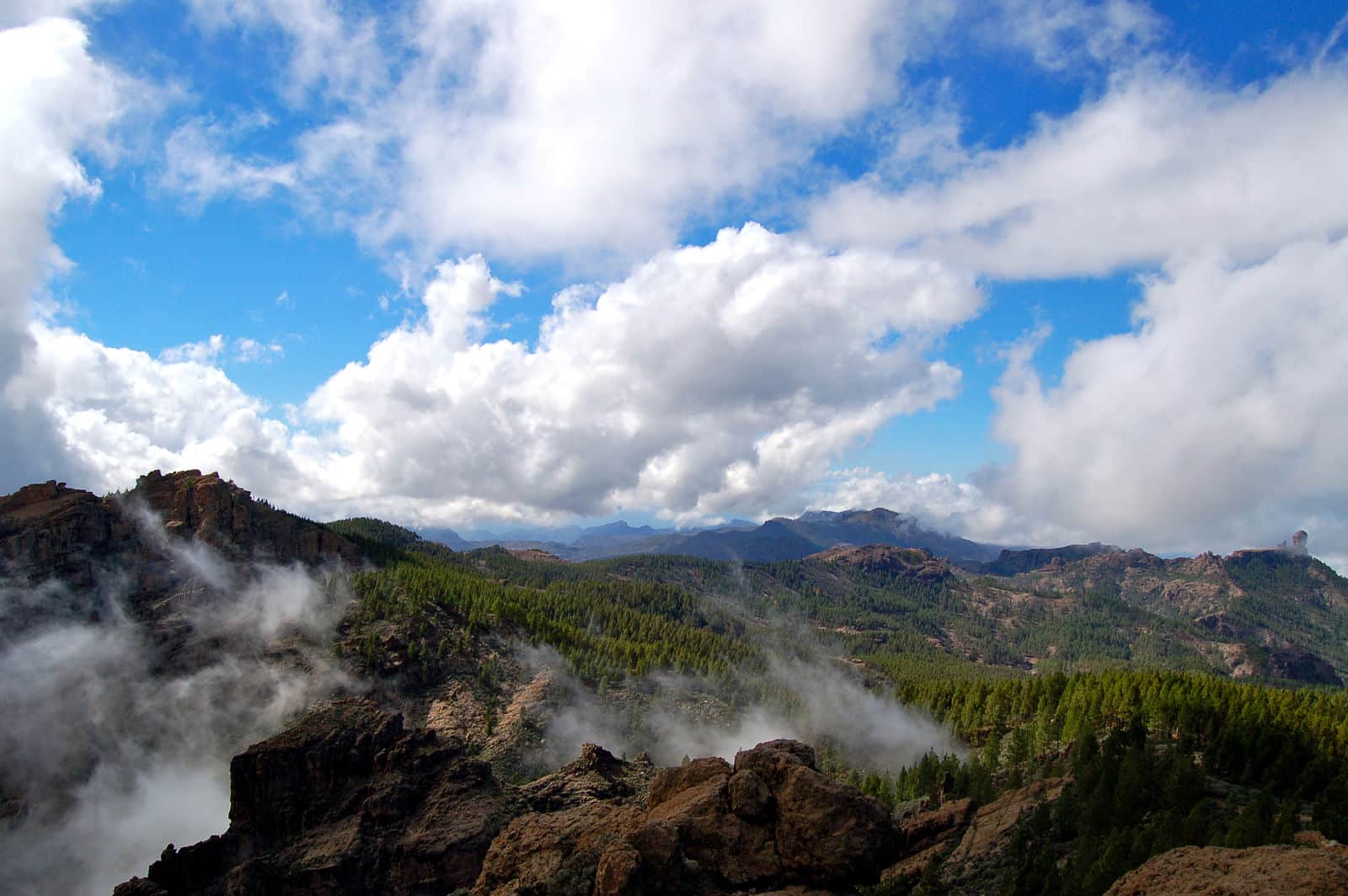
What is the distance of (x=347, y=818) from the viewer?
82.6 metres

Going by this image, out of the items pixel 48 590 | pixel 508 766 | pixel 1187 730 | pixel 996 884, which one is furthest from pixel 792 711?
pixel 48 590

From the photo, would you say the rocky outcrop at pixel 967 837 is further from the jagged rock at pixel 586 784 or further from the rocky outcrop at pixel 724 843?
the jagged rock at pixel 586 784

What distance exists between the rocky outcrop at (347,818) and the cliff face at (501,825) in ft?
0.52

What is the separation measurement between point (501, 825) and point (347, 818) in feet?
65.3

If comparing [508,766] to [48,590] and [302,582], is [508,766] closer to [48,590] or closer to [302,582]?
[302,582]

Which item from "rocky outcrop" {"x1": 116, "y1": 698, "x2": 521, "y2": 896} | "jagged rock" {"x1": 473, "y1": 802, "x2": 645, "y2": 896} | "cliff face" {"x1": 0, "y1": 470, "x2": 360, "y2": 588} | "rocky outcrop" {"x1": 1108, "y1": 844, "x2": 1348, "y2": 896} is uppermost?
"cliff face" {"x1": 0, "y1": 470, "x2": 360, "y2": 588}

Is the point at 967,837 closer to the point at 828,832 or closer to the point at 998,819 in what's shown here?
the point at 998,819

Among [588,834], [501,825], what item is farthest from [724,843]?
[501,825]

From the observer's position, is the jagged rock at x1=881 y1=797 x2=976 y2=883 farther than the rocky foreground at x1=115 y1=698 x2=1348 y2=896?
Yes

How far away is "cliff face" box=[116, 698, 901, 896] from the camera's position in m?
49.2

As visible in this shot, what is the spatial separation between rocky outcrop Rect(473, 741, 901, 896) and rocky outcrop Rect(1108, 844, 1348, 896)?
650 inches

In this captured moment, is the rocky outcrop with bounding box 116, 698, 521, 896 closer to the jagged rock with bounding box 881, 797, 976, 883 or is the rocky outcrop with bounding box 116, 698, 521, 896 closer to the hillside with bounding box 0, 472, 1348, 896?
the hillside with bounding box 0, 472, 1348, 896

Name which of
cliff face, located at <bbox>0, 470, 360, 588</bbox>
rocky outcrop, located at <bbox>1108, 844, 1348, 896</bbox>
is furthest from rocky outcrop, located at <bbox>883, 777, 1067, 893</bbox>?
cliff face, located at <bbox>0, 470, 360, 588</bbox>

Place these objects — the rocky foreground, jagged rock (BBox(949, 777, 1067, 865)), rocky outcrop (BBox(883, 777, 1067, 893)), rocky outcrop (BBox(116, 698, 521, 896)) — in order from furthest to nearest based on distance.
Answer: rocky outcrop (BBox(116, 698, 521, 896)), jagged rock (BBox(949, 777, 1067, 865)), rocky outcrop (BBox(883, 777, 1067, 893)), the rocky foreground
